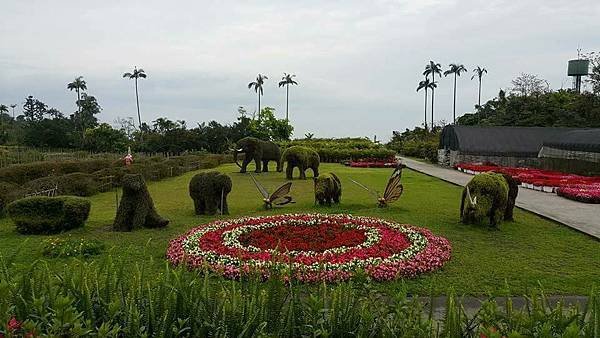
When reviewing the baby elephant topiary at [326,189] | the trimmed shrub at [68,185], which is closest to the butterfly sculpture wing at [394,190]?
the baby elephant topiary at [326,189]

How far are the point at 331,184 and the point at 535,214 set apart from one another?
224 inches

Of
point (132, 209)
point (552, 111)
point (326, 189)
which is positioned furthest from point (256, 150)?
point (552, 111)

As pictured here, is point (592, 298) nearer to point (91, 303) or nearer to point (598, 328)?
point (598, 328)

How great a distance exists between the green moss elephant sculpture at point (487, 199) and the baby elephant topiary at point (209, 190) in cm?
605

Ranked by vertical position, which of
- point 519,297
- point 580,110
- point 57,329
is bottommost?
point 519,297

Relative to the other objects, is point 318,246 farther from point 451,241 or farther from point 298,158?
point 298,158

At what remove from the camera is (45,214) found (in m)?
10.2

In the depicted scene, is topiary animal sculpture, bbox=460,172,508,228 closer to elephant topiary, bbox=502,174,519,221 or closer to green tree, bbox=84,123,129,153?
elephant topiary, bbox=502,174,519,221

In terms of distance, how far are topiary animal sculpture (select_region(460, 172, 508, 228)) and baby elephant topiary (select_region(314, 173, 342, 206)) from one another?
13.5 ft

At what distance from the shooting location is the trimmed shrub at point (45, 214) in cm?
1005

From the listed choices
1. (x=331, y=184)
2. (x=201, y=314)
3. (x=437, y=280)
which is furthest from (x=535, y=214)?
(x=201, y=314)

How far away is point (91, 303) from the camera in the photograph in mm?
3475

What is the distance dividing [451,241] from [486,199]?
5.75 feet

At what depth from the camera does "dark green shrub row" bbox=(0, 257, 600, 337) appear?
2947 millimetres
